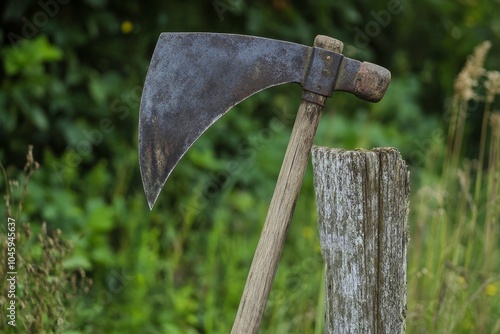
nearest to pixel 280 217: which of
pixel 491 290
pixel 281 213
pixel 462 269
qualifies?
pixel 281 213

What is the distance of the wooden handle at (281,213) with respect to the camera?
186 cm

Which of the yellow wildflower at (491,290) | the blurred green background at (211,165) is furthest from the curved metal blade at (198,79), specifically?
the yellow wildflower at (491,290)

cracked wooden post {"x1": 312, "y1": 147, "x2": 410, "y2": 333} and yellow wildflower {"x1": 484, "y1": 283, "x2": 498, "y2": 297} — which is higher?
yellow wildflower {"x1": 484, "y1": 283, "x2": 498, "y2": 297}

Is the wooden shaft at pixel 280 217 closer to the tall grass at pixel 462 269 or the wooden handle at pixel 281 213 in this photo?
the wooden handle at pixel 281 213

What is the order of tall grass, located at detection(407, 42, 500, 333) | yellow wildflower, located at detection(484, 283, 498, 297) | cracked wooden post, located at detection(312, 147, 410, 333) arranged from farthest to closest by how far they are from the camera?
1. yellow wildflower, located at detection(484, 283, 498, 297)
2. tall grass, located at detection(407, 42, 500, 333)
3. cracked wooden post, located at detection(312, 147, 410, 333)

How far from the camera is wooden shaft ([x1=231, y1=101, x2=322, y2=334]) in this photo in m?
1.86

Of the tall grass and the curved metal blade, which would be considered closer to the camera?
the curved metal blade

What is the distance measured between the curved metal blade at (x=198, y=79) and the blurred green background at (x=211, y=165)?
2.55 ft

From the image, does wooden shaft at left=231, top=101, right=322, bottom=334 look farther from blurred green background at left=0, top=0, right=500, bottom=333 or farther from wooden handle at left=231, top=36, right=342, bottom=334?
blurred green background at left=0, top=0, right=500, bottom=333

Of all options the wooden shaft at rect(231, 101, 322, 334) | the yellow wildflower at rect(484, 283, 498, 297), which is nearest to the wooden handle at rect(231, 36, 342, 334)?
the wooden shaft at rect(231, 101, 322, 334)

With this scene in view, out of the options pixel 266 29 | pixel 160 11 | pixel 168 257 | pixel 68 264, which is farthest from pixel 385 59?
pixel 68 264

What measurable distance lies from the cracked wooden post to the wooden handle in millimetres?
46

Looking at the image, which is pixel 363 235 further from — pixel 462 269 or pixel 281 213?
pixel 462 269

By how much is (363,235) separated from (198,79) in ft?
1.86
